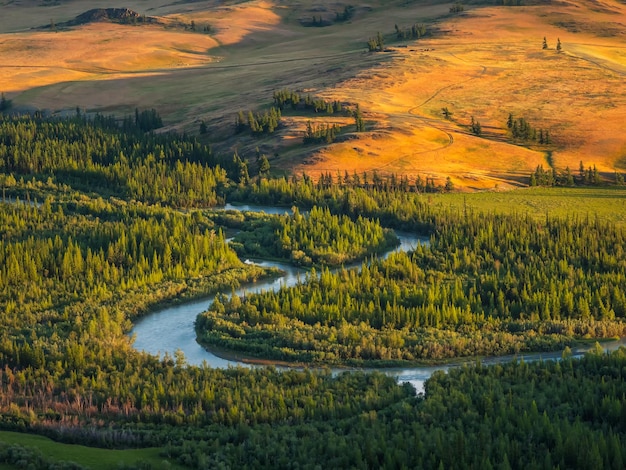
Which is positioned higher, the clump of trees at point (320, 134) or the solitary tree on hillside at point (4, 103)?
the clump of trees at point (320, 134)

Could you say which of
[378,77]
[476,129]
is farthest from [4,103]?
[476,129]

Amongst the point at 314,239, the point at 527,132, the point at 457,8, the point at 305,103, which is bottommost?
the point at 314,239

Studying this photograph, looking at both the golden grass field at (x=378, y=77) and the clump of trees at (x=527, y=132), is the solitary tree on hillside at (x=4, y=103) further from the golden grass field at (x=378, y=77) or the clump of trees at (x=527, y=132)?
the clump of trees at (x=527, y=132)

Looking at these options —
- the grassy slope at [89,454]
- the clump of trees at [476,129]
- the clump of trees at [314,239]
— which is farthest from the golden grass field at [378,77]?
the grassy slope at [89,454]

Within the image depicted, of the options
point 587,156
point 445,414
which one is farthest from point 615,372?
point 587,156

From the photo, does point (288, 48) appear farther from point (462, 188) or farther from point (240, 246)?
point (240, 246)

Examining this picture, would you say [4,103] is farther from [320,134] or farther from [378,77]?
[320,134]
